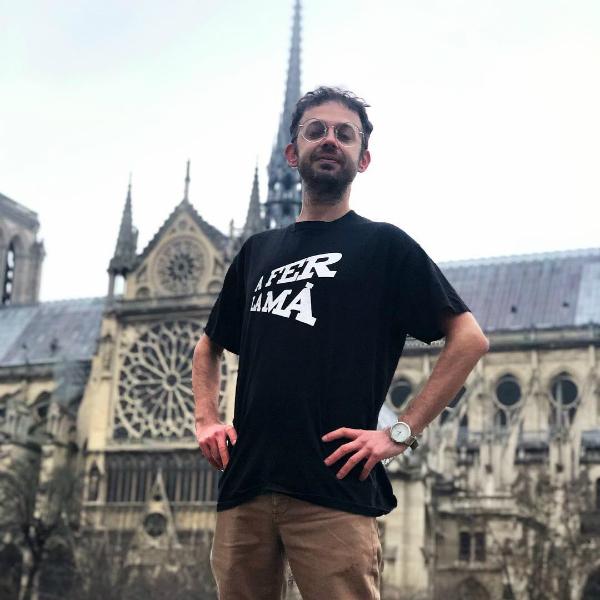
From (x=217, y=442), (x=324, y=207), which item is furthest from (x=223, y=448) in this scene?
(x=324, y=207)

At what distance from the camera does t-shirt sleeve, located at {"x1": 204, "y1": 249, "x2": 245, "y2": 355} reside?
571cm

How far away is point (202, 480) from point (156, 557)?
4905 mm

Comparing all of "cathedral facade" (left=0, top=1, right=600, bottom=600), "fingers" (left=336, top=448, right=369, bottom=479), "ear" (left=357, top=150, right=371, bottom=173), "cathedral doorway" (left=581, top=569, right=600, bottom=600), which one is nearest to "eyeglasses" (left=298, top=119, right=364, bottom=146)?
"ear" (left=357, top=150, right=371, bottom=173)

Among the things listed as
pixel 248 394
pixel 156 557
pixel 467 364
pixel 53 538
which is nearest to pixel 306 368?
pixel 248 394

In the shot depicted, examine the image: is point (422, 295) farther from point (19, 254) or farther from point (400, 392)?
point (19, 254)

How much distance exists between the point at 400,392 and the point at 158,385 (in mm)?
11561

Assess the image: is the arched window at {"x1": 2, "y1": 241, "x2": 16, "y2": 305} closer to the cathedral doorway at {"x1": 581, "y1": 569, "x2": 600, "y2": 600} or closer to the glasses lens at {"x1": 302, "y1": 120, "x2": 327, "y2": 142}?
the cathedral doorway at {"x1": 581, "y1": 569, "x2": 600, "y2": 600}

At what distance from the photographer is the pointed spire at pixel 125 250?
57.0 metres

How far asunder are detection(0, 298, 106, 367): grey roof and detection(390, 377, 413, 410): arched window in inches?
582

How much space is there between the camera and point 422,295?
5.17 metres

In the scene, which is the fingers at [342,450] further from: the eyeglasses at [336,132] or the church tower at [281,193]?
the church tower at [281,193]

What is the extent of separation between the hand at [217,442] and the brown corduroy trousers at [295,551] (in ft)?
0.69

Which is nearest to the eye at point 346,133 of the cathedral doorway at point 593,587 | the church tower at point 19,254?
the cathedral doorway at point 593,587

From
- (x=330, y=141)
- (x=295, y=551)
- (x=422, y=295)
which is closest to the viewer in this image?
(x=295, y=551)
